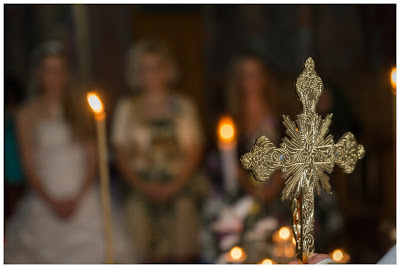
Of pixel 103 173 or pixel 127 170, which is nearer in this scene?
pixel 103 173

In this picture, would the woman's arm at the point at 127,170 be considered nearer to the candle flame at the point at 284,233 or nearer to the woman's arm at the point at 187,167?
the woman's arm at the point at 187,167

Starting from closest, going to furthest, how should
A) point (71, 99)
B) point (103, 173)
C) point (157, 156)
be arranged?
point (103, 173)
point (71, 99)
point (157, 156)

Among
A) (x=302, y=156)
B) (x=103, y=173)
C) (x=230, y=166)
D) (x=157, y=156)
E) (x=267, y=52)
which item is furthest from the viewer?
(x=267, y=52)

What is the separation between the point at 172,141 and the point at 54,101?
99 centimetres

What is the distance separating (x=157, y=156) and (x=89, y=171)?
64 cm

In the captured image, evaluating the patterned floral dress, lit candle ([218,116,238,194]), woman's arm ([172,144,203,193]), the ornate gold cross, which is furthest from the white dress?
the ornate gold cross

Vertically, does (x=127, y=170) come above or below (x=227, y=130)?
below

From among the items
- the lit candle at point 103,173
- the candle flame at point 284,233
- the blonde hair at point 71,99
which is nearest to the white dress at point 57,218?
the blonde hair at point 71,99

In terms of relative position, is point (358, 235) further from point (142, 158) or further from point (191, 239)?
point (142, 158)

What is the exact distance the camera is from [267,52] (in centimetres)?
595

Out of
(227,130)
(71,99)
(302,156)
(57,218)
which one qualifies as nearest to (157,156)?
(71,99)

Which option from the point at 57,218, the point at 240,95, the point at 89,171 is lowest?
the point at 57,218

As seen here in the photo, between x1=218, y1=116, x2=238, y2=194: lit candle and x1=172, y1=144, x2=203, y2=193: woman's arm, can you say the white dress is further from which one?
x1=218, y1=116, x2=238, y2=194: lit candle

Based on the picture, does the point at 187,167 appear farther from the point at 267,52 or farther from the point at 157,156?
the point at 267,52
